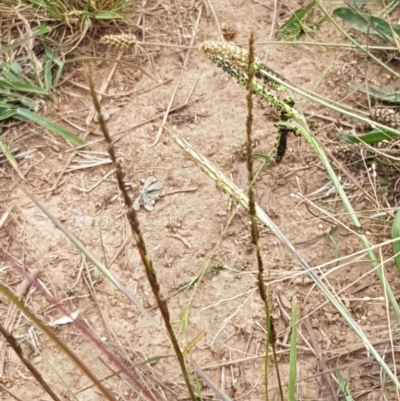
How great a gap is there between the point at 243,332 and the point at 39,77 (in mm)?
903

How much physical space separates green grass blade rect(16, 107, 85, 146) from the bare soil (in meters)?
0.03

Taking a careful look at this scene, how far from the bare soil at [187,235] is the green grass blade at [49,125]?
34mm

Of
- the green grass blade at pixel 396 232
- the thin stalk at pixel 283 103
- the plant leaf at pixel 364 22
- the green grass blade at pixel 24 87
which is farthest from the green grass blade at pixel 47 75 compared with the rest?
the green grass blade at pixel 396 232

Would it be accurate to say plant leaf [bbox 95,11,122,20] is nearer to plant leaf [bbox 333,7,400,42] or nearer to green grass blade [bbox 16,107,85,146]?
green grass blade [bbox 16,107,85,146]

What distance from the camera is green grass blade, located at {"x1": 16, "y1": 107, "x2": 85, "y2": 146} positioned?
1.49 m

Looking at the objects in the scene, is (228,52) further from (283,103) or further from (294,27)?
(294,27)

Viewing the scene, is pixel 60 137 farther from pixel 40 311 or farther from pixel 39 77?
pixel 40 311

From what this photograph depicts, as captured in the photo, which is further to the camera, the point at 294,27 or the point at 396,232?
the point at 294,27

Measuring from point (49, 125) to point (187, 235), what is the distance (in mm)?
480

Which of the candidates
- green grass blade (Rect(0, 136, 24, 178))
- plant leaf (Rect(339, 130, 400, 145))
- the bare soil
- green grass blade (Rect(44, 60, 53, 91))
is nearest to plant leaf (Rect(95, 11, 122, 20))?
the bare soil

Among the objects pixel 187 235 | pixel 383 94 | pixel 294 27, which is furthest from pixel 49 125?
pixel 383 94

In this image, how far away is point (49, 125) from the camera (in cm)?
150

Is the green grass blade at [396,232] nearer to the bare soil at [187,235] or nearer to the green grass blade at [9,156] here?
the bare soil at [187,235]

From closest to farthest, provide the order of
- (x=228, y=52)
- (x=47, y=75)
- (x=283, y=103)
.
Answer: (x=228, y=52), (x=283, y=103), (x=47, y=75)
